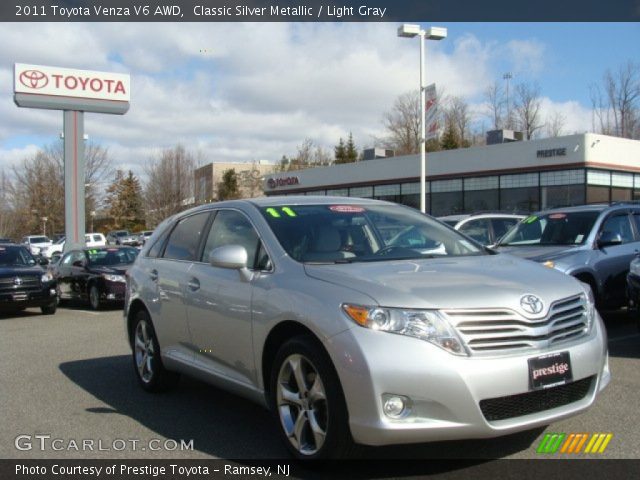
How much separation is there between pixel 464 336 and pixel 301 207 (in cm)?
209

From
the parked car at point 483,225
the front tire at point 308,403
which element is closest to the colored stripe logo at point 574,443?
the front tire at point 308,403

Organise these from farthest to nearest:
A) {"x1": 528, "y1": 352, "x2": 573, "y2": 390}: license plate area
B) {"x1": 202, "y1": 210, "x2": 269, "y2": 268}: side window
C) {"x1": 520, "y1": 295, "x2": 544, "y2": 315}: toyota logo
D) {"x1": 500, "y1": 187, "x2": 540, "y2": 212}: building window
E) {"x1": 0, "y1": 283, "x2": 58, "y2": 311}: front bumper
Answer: {"x1": 500, "y1": 187, "x2": 540, "y2": 212}: building window < {"x1": 0, "y1": 283, "x2": 58, "y2": 311}: front bumper < {"x1": 202, "y1": 210, "x2": 269, "y2": 268}: side window < {"x1": 520, "y1": 295, "x2": 544, "y2": 315}: toyota logo < {"x1": 528, "y1": 352, "x2": 573, "y2": 390}: license plate area

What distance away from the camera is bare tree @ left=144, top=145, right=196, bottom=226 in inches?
2215

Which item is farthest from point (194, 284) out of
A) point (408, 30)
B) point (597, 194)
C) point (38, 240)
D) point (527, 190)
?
point (38, 240)

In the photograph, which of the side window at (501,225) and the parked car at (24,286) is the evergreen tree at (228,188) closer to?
the parked car at (24,286)

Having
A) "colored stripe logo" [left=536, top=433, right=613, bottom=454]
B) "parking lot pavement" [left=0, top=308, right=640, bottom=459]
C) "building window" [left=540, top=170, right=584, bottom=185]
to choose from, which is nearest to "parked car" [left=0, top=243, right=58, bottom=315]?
"parking lot pavement" [left=0, top=308, right=640, bottom=459]

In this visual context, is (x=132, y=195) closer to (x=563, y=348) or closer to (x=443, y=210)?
(x=443, y=210)

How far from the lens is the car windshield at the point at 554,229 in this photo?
974cm

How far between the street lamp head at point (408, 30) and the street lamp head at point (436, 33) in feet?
1.04

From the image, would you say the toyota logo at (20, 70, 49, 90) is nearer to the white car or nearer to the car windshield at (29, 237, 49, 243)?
the white car

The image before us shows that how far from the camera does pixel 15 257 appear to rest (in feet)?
49.2

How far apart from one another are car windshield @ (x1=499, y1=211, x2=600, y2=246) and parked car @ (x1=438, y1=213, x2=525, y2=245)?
3.49 metres

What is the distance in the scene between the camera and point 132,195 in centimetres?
7712

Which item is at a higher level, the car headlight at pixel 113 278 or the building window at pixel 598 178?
the building window at pixel 598 178
